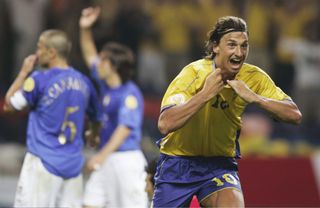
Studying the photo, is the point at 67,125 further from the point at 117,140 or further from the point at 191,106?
the point at 191,106

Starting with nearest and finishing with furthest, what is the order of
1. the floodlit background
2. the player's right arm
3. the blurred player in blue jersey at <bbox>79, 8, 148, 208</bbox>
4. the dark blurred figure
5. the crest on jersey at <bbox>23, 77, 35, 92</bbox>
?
the crest on jersey at <bbox>23, 77, 35, 92</bbox> < the blurred player in blue jersey at <bbox>79, 8, 148, 208</bbox> < the player's right arm < the floodlit background < the dark blurred figure

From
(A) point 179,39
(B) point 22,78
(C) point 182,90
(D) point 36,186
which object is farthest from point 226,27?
(A) point 179,39

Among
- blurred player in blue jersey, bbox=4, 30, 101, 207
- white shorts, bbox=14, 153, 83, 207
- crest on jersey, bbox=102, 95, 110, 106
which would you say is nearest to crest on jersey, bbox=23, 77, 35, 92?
blurred player in blue jersey, bbox=4, 30, 101, 207

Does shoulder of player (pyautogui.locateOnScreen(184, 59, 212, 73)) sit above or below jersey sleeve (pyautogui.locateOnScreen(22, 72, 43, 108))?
above

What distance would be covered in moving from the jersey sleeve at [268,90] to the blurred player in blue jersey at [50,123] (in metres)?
2.45

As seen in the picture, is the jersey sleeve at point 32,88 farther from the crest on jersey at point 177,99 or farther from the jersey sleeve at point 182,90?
the crest on jersey at point 177,99

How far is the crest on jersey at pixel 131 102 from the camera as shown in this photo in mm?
10430

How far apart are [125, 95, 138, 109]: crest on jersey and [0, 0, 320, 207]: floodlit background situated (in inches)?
143

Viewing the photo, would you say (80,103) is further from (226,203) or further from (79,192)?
(226,203)

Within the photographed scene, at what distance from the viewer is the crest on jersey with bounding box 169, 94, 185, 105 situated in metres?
7.13

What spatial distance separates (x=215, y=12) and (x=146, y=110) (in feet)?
6.88

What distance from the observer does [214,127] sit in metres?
7.47

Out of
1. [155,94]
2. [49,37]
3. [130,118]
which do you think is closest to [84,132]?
[130,118]

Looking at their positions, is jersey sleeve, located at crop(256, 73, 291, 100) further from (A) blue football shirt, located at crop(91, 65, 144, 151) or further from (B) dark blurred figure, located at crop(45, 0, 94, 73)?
(B) dark blurred figure, located at crop(45, 0, 94, 73)
